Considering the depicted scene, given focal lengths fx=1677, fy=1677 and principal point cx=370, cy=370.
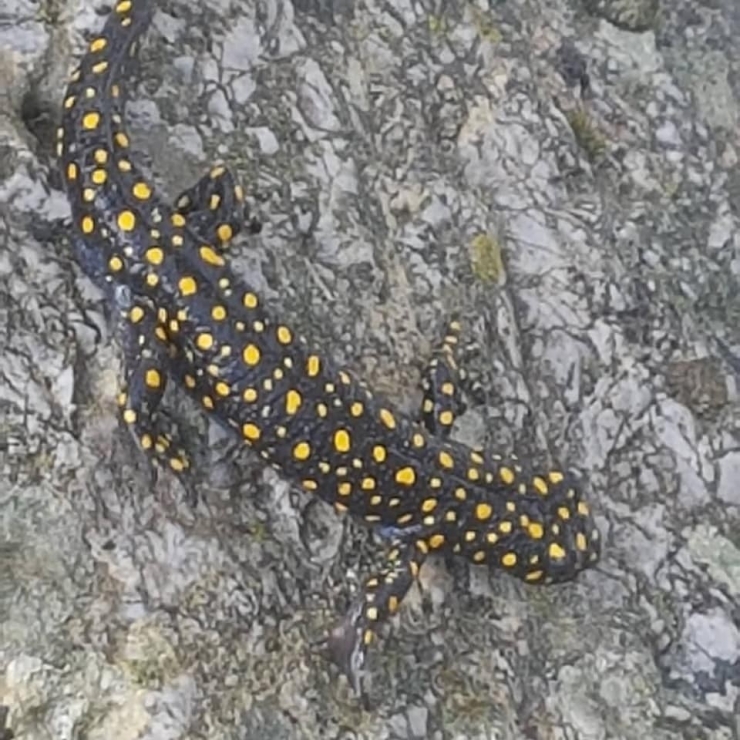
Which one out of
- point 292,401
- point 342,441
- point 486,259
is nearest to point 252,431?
point 292,401

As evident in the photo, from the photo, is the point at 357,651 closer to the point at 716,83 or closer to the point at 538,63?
the point at 538,63

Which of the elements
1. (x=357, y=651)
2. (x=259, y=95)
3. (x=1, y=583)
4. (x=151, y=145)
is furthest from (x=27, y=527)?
(x=259, y=95)

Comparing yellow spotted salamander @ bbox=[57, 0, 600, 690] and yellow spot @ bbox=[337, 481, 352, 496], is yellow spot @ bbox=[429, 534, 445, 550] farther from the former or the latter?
yellow spot @ bbox=[337, 481, 352, 496]

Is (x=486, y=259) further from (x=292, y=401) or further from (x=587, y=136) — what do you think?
(x=292, y=401)

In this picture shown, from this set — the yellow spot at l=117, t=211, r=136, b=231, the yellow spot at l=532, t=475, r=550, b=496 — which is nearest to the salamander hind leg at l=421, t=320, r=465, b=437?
the yellow spot at l=532, t=475, r=550, b=496

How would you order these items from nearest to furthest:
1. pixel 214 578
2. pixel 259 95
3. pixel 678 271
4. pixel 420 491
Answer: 1. pixel 214 578
2. pixel 420 491
3. pixel 259 95
4. pixel 678 271
